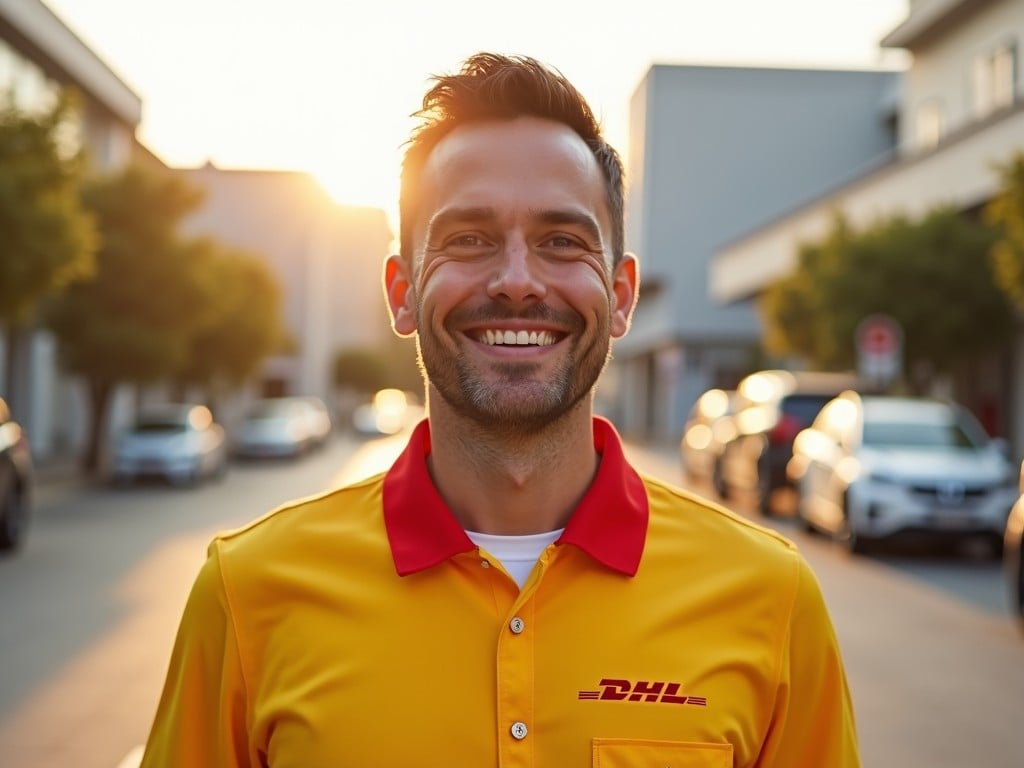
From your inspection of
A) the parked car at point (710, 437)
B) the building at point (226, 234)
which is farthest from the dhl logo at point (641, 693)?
the parked car at point (710, 437)

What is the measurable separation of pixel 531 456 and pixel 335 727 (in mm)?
567

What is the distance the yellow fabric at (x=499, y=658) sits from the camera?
2.20 m

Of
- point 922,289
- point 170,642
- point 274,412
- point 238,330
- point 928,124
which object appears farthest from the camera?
point 238,330

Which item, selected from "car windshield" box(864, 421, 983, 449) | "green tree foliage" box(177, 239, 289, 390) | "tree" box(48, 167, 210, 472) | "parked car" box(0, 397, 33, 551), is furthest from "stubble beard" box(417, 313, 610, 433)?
"green tree foliage" box(177, 239, 289, 390)

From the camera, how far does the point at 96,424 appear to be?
30359mm

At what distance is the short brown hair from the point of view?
250 cm

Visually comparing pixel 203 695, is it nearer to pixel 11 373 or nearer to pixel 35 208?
pixel 35 208

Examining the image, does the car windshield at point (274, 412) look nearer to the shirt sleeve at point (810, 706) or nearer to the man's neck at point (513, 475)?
the man's neck at point (513, 475)

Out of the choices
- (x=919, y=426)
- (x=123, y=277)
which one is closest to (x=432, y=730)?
(x=919, y=426)

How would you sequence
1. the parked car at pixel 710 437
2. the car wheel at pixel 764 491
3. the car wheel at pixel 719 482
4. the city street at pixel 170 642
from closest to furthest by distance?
the city street at pixel 170 642 → the car wheel at pixel 764 491 → the car wheel at pixel 719 482 → the parked car at pixel 710 437

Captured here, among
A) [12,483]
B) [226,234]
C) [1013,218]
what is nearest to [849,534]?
[1013,218]

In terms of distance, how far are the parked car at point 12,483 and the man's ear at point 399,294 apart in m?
11.9

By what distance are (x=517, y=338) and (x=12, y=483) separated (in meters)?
12.8

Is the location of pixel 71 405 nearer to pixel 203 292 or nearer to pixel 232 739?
pixel 203 292
